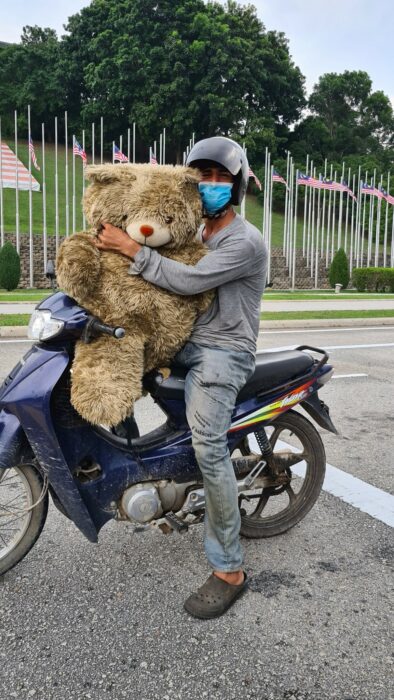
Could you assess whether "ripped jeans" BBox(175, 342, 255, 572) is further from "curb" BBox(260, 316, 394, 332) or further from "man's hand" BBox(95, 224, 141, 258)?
"curb" BBox(260, 316, 394, 332)

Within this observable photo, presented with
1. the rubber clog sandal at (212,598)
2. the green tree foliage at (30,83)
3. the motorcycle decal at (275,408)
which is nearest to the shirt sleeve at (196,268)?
the motorcycle decal at (275,408)

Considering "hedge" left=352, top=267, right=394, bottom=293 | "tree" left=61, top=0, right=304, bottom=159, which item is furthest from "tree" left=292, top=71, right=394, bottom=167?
"hedge" left=352, top=267, right=394, bottom=293

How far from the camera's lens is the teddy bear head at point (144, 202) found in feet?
8.00

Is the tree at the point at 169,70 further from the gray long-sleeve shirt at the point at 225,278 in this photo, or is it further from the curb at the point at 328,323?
the gray long-sleeve shirt at the point at 225,278

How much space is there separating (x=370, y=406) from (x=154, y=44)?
54.1m

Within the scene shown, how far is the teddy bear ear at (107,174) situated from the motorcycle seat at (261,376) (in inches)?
33.5

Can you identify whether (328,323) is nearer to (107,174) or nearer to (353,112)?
(107,174)

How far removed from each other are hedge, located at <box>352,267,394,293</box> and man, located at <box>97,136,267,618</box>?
2691cm

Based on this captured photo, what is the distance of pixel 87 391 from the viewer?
94.7 inches

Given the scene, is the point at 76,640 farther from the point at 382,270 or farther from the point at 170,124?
the point at 170,124

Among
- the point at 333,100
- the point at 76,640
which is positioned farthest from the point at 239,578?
the point at 333,100

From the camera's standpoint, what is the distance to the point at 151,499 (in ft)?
8.94

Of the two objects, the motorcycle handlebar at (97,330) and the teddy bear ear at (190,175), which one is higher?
the teddy bear ear at (190,175)

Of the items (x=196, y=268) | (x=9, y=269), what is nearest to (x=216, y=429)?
(x=196, y=268)
